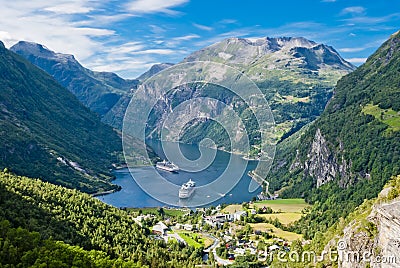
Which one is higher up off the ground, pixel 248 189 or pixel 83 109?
pixel 83 109

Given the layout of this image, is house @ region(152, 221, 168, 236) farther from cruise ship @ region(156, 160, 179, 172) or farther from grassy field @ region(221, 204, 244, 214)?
cruise ship @ region(156, 160, 179, 172)

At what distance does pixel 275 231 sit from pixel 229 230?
5.72m

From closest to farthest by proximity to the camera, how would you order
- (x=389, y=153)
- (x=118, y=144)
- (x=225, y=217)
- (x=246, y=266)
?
(x=246, y=266), (x=225, y=217), (x=389, y=153), (x=118, y=144)

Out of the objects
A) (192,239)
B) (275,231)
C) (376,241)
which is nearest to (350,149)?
(275,231)

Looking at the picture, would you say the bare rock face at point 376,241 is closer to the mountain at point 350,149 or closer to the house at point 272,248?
the house at point 272,248

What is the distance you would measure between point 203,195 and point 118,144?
87.9 metres

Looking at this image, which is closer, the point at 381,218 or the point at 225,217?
the point at 381,218

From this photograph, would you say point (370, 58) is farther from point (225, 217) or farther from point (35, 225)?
point (35, 225)

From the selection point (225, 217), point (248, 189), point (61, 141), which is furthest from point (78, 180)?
point (225, 217)

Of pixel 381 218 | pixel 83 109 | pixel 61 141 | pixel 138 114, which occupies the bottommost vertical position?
pixel 381 218

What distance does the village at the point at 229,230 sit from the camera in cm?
4059

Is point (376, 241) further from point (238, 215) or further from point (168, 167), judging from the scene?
point (168, 167)

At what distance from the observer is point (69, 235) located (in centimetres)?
2645

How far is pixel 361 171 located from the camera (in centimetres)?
7281
